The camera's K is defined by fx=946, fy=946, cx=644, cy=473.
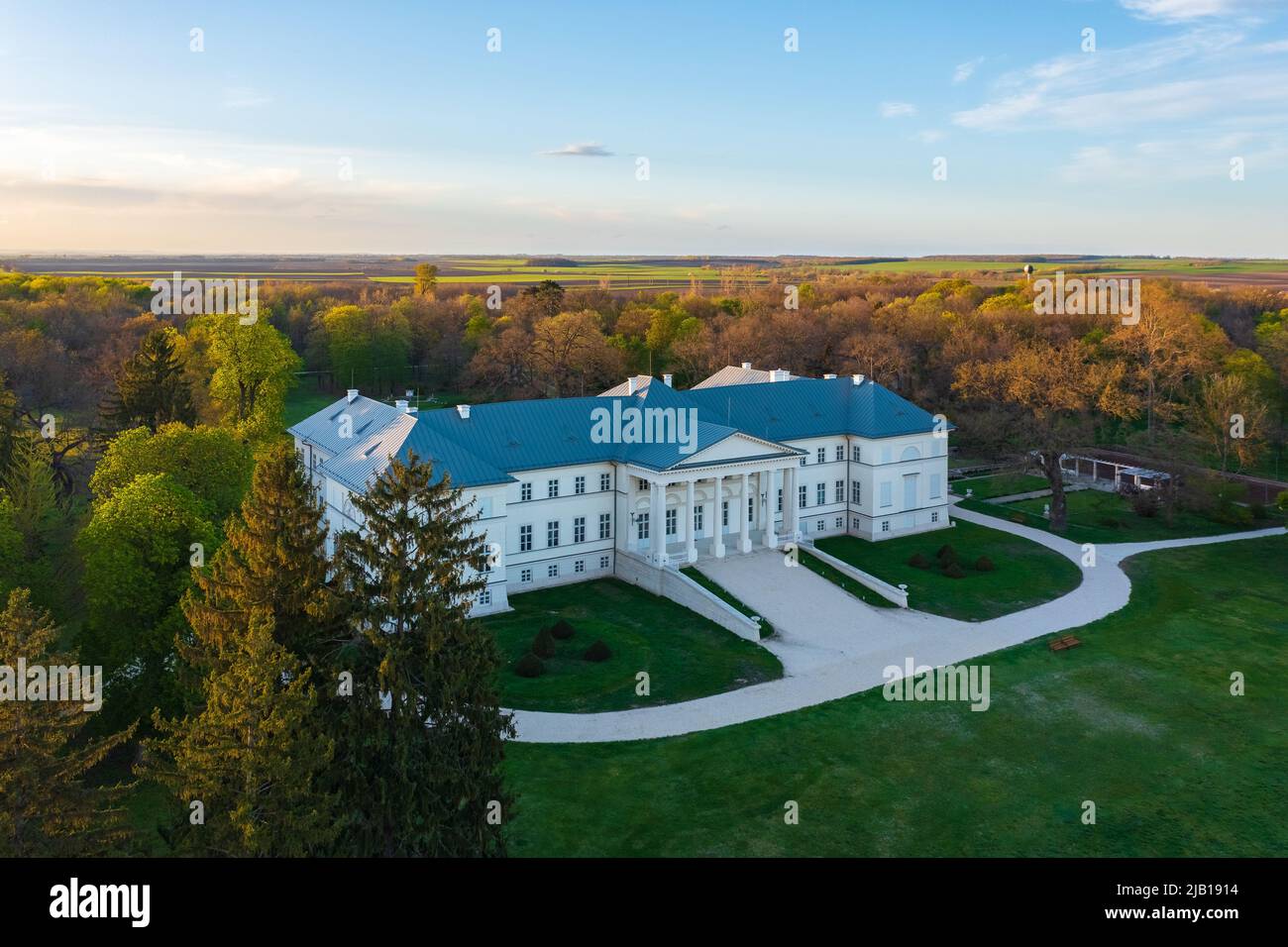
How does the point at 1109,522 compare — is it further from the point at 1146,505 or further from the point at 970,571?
the point at 970,571

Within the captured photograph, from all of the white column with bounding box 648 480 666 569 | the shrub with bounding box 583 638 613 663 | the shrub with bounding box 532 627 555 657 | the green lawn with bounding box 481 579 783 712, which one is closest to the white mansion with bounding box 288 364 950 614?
the white column with bounding box 648 480 666 569

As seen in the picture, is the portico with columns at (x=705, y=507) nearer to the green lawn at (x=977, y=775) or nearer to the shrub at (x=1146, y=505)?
the green lawn at (x=977, y=775)

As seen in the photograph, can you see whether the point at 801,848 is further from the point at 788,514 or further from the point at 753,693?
the point at 788,514

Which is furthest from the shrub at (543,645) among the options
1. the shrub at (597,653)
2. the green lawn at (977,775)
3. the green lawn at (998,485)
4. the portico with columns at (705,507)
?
the green lawn at (998,485)

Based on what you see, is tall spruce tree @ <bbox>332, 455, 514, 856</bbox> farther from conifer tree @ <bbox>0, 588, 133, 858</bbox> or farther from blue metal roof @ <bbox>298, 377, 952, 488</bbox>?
blue metal roof @ <bbox>298, 377, 952, 488</bbox>

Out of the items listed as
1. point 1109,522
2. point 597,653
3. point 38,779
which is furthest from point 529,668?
point 1109,522
